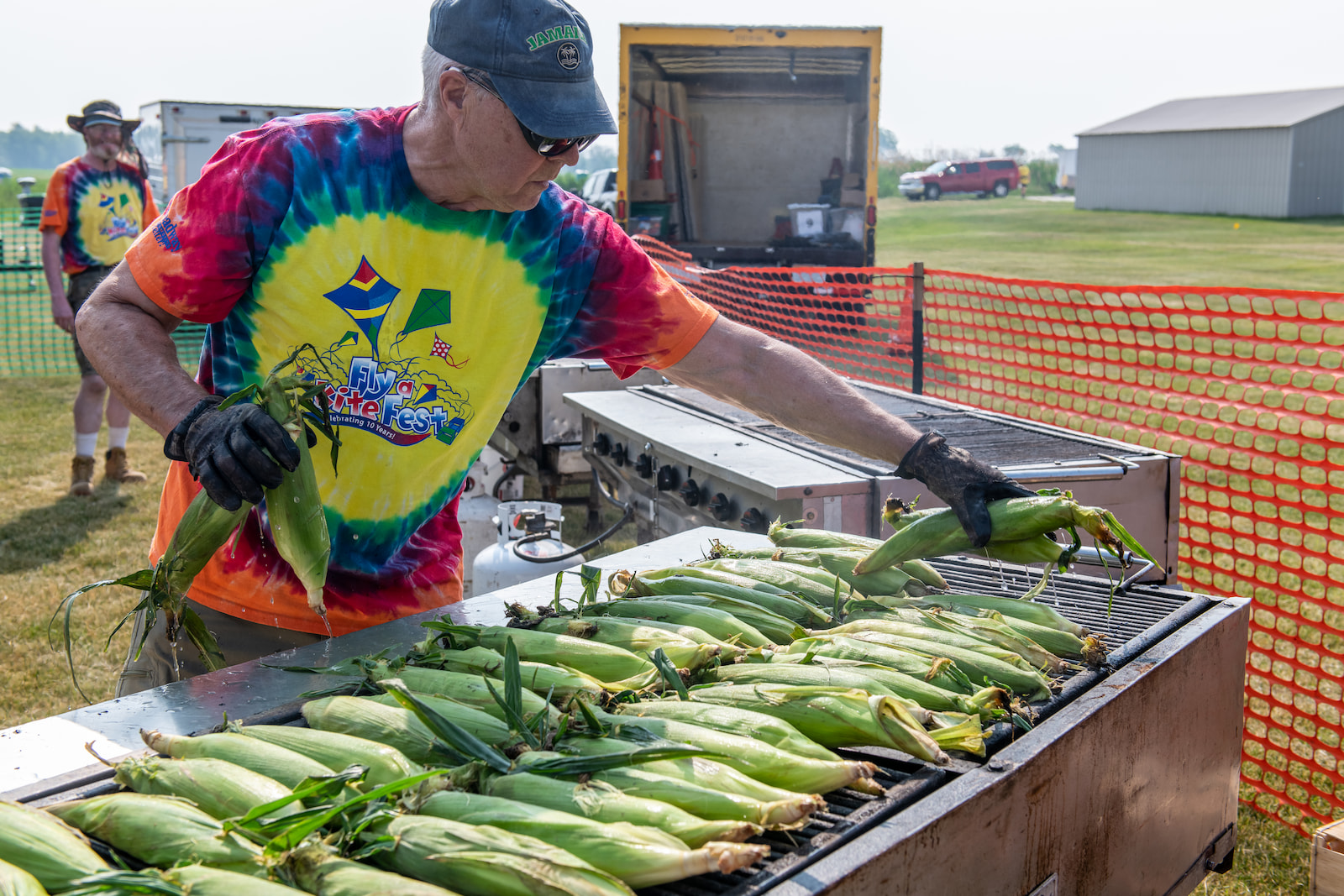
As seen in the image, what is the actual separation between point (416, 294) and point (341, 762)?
1.27 m

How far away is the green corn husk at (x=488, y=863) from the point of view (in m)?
1.30

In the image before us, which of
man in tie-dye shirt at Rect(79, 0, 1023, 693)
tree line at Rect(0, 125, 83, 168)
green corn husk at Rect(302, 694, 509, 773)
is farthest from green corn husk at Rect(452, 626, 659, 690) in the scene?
tree line at Rect(0, 125, 83, 168)

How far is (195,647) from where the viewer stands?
2609mm

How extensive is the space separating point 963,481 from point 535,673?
1222mm

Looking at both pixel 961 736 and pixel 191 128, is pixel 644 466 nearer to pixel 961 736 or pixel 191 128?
pixel 961 736

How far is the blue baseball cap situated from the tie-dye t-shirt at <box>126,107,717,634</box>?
33cm

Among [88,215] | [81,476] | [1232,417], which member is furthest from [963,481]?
[1232,417]

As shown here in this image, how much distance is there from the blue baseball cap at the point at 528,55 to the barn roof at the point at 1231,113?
4767cm

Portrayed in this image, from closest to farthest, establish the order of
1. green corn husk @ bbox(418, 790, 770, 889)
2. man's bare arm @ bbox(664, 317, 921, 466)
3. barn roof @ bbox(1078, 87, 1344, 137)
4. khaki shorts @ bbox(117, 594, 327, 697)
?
green corn husk @ bbox(418, 790, 770, 889), khaki shorts @ bbox(117, 594, 327, 697), man's bare arm @ bbox(664, 317, 921, 466), barn roof @ bbox(1078, 87, 1344, 137)

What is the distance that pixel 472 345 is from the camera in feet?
8.64

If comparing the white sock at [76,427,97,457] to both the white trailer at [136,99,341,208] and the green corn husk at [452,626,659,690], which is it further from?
the white trailer at [136,99,341,208]

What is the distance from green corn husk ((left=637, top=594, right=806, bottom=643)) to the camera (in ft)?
7.33

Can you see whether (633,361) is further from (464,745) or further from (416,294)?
(464,745)

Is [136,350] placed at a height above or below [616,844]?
above
